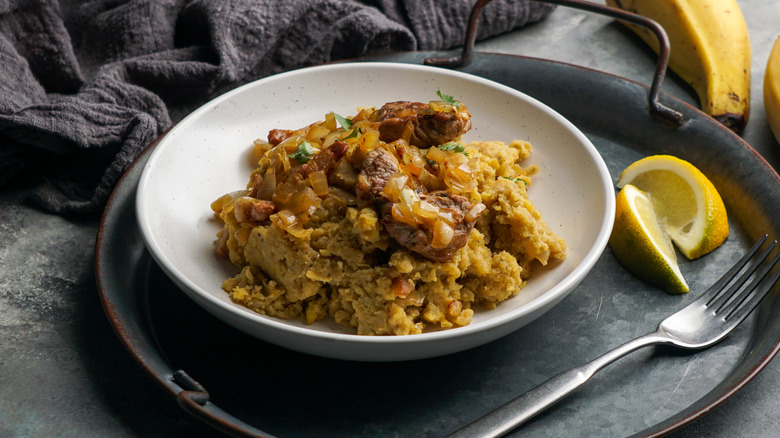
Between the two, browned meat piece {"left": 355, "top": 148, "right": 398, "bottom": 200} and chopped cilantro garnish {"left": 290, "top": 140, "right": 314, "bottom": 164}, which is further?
chopped cilantro garnish {"left": 290, "top": 140, "right": 314, "bottom": 164}

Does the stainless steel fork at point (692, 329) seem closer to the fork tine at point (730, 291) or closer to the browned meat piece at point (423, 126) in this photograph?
the fork tine at point (730, 291)

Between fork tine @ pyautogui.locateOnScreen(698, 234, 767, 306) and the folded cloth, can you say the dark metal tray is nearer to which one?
fork tine @ pyautogui.locateOnScreen(698, 234, 767, 306)

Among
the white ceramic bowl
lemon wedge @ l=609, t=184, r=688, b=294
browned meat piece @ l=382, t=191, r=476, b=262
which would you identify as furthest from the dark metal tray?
browned meat piece @ l=382, t=191, r=476, b=262

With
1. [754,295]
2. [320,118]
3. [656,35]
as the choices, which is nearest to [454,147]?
[320,118]

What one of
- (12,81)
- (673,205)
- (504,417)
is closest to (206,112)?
(12,81)

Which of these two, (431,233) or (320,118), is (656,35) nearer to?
(320,118)

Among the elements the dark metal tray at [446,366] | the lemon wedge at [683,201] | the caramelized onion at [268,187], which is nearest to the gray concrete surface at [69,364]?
the dark metal tray at [446,366]
